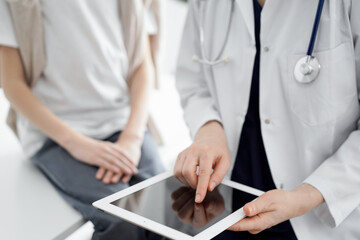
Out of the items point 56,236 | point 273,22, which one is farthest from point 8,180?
point 273,22

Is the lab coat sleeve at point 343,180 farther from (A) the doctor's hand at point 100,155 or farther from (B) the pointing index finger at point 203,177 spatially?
(A) the doctor's hand at point 100,155

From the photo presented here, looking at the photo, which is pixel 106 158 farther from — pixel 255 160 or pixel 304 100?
pixel 304 100

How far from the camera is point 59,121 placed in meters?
1.08

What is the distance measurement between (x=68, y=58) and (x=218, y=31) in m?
0.50

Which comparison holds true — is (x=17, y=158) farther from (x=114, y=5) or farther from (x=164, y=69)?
(x=164, y=69)

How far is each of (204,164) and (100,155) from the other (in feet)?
1.43

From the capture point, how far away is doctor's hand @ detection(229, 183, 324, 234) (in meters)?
0.60

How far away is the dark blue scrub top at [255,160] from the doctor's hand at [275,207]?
0.49 ft

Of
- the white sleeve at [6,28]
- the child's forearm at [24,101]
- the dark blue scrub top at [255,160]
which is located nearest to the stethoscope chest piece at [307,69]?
the dark blue scrub top at [255,160]

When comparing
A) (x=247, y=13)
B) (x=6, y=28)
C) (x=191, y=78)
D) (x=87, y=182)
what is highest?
(x=247, y=13)

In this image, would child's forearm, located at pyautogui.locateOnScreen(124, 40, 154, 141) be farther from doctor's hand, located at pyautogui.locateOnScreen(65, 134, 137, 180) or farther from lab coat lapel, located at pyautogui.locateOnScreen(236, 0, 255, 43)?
lab coat lapel, located at pyautogui.locateOnScreen(236, 0, 255, 43)

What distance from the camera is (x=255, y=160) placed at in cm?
85

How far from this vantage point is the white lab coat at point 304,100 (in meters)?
0.70

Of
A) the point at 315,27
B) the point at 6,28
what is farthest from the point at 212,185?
the point at 6,28
